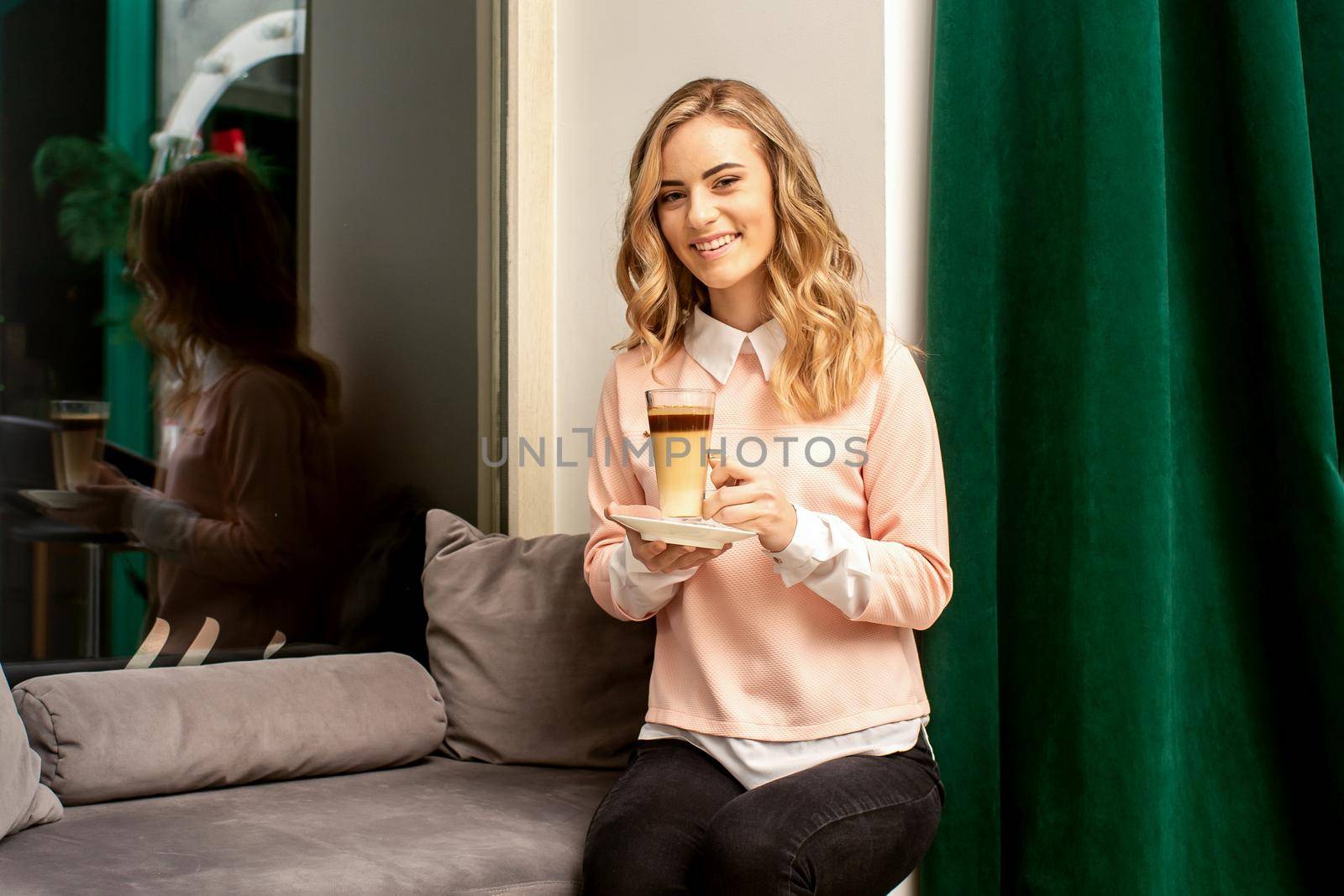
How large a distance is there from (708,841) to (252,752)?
90 cm

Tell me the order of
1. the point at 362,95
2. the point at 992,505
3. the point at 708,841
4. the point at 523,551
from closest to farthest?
1. the point at 708,841
2. the point at 992,505
3. the point at 523,551
4. the point at 362,95

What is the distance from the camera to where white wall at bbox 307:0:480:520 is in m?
2.39

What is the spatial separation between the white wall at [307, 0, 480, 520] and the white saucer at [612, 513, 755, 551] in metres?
1.19

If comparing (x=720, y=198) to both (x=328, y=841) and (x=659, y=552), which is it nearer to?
(x=659, y=552)

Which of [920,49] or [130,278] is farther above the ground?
[920,49]

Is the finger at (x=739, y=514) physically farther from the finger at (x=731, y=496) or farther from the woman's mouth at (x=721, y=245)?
the woman's mouth at (x=721, y=245)

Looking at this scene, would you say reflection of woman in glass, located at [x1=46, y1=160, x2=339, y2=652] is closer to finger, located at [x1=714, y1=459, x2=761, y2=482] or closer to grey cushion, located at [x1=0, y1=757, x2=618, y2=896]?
grey cushion, located at [x1=0, y1=757, x2=618, y2=896]

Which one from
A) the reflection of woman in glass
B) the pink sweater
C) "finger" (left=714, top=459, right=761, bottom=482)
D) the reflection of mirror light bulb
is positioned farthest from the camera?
the reflection of mirror light bulb

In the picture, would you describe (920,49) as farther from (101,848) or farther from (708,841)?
(101,848)

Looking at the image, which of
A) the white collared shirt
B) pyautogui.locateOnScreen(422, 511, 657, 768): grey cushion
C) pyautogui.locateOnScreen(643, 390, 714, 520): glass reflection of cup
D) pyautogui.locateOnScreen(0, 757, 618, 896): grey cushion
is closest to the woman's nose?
the white collared shirt

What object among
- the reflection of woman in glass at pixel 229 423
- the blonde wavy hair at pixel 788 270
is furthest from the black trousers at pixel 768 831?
the reflection of woman in glass at pixel 229 423

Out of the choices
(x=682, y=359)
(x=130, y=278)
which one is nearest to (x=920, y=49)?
(x=682, y=359)

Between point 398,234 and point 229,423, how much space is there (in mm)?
560

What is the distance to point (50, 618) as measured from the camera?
201 cm
